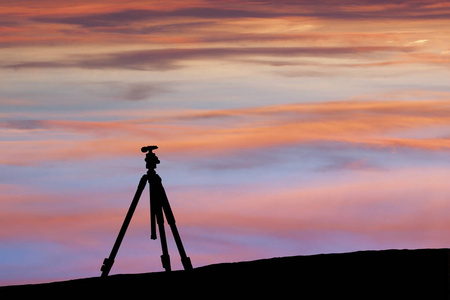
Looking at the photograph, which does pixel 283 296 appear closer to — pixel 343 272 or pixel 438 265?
pixel 343 272

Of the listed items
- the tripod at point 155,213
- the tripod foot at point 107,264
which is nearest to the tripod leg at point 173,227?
the tripod at point 155,213

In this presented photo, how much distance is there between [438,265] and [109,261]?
25.4ft

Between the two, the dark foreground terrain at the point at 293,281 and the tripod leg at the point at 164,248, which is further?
the dark foreground terrain at the point at 293,281

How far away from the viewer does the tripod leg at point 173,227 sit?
16.3 meters

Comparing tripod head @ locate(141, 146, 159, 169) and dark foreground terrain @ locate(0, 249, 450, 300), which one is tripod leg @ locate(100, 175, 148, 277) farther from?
dark foreground terrain @ locate(0, 249, 450, 300)

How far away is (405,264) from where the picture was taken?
62.6 ft

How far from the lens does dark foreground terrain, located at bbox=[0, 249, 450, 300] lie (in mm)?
16859

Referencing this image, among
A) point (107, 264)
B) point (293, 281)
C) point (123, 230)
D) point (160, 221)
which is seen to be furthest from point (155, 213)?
point (293, 281)

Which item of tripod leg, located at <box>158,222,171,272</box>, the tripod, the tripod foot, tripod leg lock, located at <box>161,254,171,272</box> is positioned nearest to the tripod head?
the tripod

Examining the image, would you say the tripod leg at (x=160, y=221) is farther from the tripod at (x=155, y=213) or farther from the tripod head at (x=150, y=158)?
the tripod head at (x=150, y=158)

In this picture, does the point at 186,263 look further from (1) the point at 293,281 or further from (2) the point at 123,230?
(1) the point at 293,281

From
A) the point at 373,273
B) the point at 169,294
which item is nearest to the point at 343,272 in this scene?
the point at 373,273

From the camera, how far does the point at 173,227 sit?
16.5 m

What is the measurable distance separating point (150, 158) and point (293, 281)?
430 centimetres
